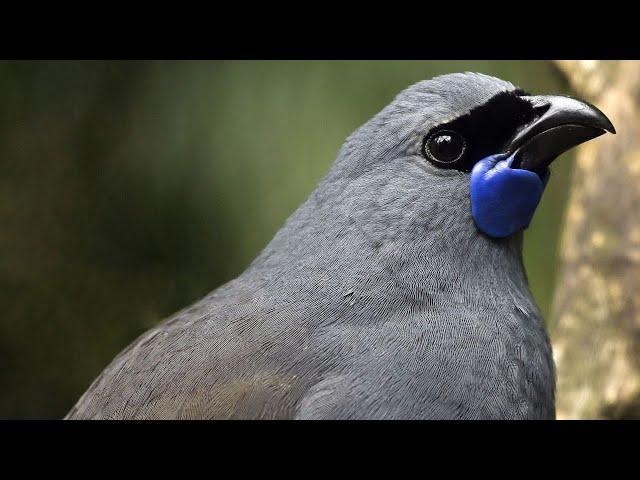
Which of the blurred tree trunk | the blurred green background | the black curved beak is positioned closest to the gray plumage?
the black curved beak

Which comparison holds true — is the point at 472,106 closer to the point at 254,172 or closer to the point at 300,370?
the point at 300,370

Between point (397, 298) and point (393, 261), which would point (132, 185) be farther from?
point (397, 298)

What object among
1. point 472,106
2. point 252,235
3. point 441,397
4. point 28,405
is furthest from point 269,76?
point 441,397

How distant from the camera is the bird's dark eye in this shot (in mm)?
3580

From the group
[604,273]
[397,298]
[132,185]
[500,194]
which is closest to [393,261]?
[397,298]

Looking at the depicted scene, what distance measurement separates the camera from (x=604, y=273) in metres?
5.58

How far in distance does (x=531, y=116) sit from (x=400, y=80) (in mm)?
2024

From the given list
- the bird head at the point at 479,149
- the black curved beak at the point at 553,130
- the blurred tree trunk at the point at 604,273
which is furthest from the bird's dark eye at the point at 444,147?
the blurred tree trunk at the point at 604,273

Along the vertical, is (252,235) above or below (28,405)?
above

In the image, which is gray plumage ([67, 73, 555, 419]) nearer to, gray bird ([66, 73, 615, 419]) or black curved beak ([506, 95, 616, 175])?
gray bird ([66, 73, 615, 419])

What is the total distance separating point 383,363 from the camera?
3.13 m
